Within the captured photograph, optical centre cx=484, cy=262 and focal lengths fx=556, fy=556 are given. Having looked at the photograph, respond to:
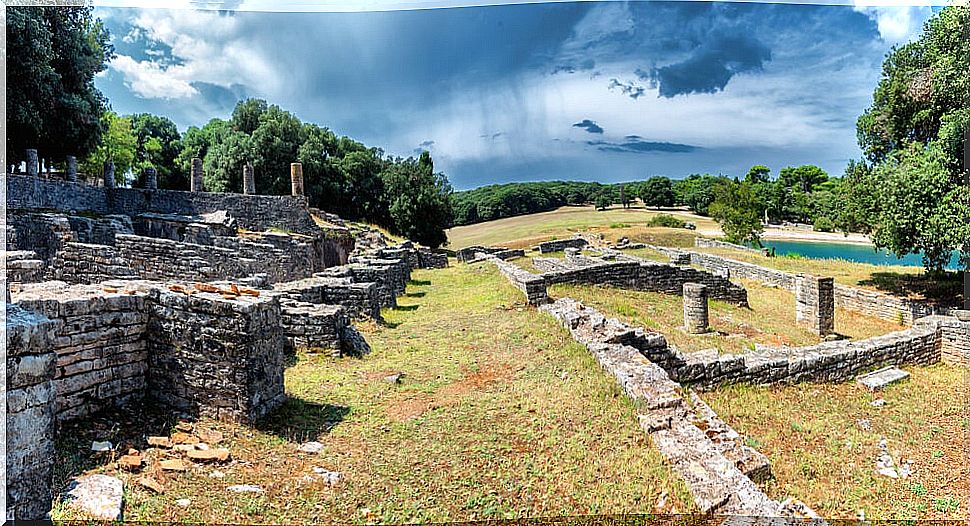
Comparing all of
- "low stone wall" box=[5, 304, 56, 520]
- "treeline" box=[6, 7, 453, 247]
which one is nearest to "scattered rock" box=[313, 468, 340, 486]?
"low stone wall" box=[5, 304, 56, 520]

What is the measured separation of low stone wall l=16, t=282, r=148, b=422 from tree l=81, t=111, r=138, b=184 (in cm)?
4034

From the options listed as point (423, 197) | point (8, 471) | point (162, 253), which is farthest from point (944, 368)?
point (423, 197)

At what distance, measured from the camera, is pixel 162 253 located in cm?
1255

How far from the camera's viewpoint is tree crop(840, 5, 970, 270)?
13.9 meters

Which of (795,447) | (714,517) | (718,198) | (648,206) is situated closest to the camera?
(714,517)

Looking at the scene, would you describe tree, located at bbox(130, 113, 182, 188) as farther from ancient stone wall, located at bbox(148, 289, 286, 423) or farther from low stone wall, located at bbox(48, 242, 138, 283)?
ancient stone wall, located at bbox(148, 289, 286, 423)

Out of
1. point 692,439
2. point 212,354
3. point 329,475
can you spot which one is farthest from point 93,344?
point 692,439

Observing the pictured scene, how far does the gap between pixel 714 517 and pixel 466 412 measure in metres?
2.54

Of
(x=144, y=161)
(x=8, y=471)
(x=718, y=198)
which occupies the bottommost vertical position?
(x=8, y=471)

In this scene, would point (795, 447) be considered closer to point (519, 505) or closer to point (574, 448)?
point (574, 448)

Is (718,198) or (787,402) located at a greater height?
(718,198)

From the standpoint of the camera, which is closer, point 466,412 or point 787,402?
point 466,412

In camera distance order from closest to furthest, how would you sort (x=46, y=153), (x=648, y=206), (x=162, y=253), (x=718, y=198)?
(x=162, y=253), (x=46, y=153), (x=718, y=198), (x=648, y=206)

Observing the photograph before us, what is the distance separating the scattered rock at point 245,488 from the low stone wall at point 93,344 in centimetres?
160
